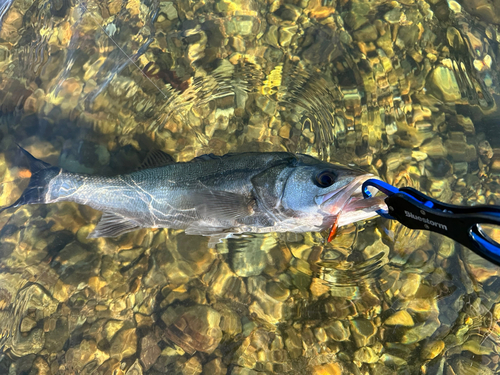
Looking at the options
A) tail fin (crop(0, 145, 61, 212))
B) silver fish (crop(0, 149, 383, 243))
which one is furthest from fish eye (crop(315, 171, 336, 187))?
tail fin (crop(0, 145, 61, 212))

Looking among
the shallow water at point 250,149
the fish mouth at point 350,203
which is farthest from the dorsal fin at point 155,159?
the fish mouth at point 350,203

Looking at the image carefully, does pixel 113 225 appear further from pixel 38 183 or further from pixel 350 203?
pixel 350 203

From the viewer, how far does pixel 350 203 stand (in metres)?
3.24

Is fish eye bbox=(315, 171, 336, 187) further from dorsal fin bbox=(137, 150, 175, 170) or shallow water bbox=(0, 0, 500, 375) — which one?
dorsal fin bbox=(137, 150, 175, 170)

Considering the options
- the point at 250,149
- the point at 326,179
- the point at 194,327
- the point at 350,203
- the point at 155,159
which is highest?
the point at 326,179

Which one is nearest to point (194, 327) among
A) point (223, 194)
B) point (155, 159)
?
point (223, 194)

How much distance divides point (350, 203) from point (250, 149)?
2.27 metres

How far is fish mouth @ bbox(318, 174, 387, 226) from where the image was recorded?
316 centimetres

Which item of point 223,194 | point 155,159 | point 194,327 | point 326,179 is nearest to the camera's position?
point 326,179

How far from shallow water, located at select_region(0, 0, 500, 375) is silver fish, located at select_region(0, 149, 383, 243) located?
82 cm

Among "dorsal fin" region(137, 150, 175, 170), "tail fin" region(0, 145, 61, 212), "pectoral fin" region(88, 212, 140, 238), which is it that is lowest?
"pectoral fin" region(88, 212, 140, 238)

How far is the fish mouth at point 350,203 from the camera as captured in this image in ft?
10.4

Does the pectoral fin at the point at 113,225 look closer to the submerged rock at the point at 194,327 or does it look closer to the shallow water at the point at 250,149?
the shallow water at the point at 250,149

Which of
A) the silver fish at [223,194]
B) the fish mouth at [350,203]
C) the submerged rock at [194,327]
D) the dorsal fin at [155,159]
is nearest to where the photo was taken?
the fish mouth at [350,203]
